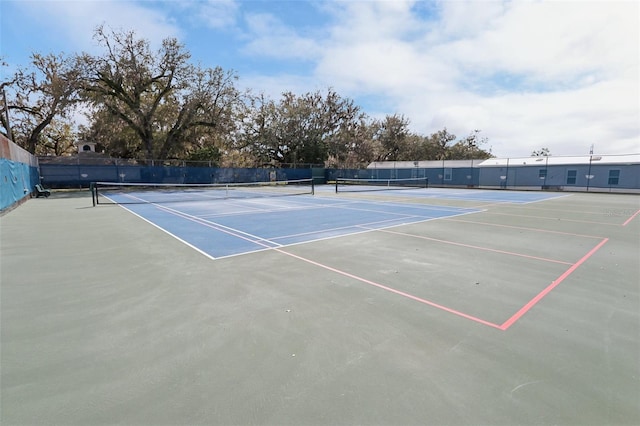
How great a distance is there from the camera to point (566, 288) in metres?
4.84

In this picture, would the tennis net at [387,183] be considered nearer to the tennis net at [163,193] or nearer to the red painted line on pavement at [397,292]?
the tennis net at [163,193]

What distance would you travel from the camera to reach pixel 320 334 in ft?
11.3

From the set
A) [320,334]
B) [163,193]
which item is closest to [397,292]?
[320,334]

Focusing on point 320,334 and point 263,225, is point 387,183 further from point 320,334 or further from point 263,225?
point 320,334

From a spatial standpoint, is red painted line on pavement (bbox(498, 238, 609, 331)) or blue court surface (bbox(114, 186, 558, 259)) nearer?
red painted line on pavement (bbox(498, 238, 609, 331))

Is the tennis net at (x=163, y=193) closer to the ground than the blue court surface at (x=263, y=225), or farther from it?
farther from it

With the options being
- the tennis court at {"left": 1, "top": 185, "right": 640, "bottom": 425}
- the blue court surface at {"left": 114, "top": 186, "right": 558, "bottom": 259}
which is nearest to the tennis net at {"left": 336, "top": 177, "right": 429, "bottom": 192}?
the blue court surface at {"left": 114, "top": 186, "right": 558, "bottom": 259}

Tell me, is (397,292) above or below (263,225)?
below

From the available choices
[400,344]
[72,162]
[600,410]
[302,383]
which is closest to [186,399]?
[302,383]

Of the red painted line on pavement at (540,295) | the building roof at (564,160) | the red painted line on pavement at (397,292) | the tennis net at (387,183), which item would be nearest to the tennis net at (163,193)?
the tennis net at (387,183)

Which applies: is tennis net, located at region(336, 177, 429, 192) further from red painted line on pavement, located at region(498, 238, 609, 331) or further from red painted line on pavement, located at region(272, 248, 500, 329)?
red painted line on pavement, located at region(272, 248, 500, 329)

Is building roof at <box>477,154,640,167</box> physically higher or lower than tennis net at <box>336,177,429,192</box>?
higher

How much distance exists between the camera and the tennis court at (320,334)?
2.41 meters

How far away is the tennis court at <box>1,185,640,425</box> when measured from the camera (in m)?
2.41
